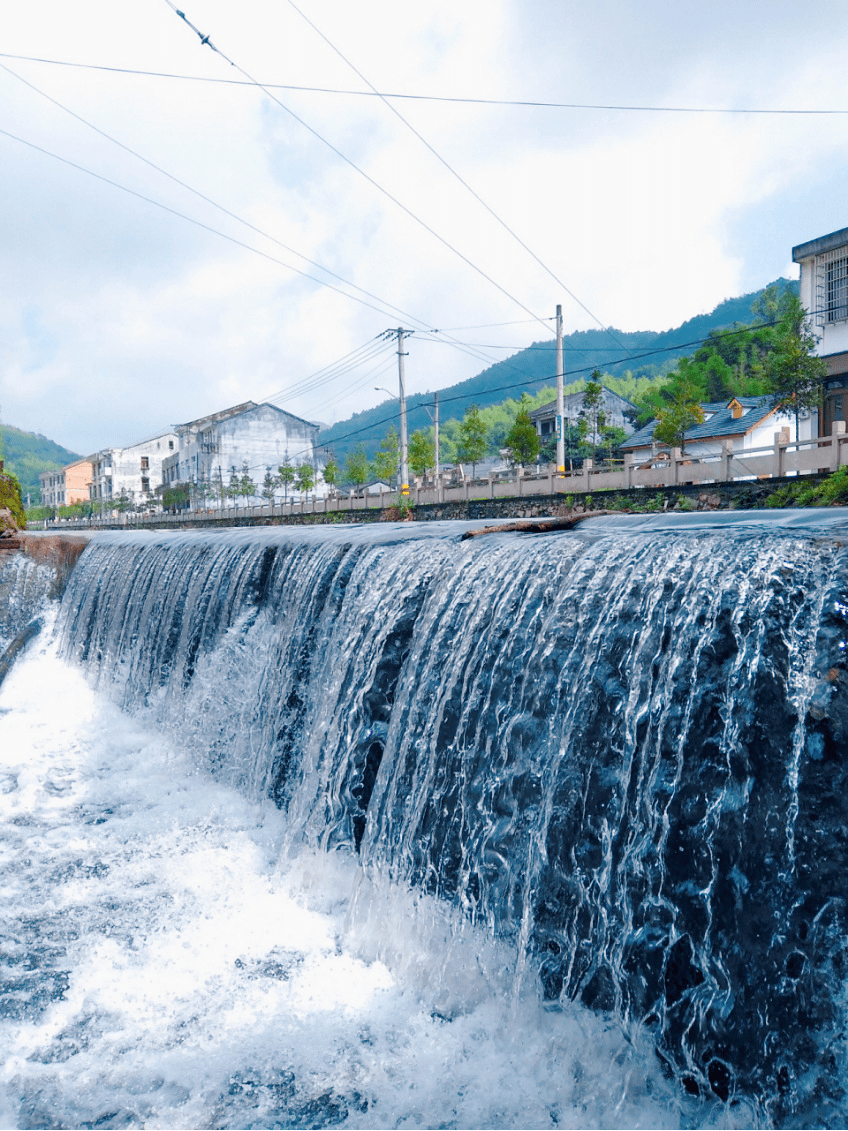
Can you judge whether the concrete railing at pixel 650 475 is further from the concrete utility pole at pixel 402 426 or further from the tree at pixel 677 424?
the tree at pixel 677 424

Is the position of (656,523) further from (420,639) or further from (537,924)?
(537,924)

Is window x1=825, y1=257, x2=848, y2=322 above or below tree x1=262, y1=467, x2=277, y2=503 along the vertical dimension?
above

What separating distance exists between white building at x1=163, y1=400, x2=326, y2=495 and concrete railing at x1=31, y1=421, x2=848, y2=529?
24.7m

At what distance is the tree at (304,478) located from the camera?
50438mm

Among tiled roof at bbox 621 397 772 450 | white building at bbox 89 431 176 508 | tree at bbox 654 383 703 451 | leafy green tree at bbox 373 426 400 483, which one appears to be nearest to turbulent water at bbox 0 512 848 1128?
tree at bbox 654 383 703 451

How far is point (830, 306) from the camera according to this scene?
21047 mm

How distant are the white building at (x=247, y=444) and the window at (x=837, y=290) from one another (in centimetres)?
3811

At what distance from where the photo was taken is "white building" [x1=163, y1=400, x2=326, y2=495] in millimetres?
53281

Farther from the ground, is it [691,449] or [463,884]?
[691,449]

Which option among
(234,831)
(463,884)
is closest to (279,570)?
(234,831)

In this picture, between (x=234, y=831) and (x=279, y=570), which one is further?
(x=279, y=570)

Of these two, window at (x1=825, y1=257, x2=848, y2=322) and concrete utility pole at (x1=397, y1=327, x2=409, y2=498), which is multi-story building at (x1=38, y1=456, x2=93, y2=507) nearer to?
concrete utility pole at (x1=397, y1=327, x2=409, y2=498)

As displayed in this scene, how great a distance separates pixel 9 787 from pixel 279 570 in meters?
3.73

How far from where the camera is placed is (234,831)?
6.65 meters
